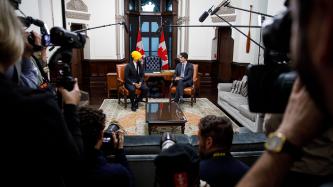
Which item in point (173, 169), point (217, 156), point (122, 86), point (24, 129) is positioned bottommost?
point (122, 86)

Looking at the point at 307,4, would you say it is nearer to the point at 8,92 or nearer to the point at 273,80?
the point at 273,80

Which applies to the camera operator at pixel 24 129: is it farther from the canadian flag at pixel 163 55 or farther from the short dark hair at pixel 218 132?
the canadian flag at pixel 163 55

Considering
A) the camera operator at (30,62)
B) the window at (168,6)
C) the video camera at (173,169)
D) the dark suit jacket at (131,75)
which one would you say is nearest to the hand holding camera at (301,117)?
the video camera at (173,169)

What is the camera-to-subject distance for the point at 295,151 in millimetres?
513

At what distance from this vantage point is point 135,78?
583cm

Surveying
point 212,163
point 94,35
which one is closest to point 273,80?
point 212,163

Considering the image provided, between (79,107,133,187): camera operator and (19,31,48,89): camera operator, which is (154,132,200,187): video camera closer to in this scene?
(79,107,133,187): camera operator

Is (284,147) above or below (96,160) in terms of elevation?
above

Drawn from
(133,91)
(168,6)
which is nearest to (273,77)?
(133,91)

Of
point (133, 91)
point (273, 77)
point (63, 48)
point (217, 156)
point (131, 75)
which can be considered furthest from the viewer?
point (131, 75)

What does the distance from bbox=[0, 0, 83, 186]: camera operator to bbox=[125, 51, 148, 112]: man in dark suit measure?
4797mm

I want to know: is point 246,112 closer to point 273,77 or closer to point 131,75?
point 131,75

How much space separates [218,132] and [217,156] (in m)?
0.12

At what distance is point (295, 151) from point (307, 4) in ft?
1.09
